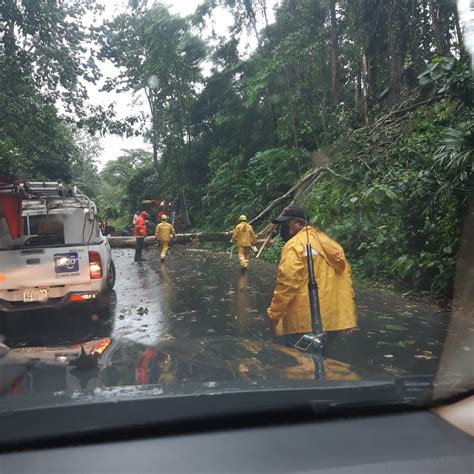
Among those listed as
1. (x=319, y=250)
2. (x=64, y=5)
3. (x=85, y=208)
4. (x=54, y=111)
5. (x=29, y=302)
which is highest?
(x=64, y=5)

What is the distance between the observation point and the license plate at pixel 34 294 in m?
7.75

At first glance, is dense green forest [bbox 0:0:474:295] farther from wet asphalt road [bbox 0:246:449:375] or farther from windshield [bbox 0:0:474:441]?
wet asphalt road [bbox 0:246:449:375]

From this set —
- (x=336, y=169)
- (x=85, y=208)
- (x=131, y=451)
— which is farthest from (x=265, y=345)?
(x=336, y=169)

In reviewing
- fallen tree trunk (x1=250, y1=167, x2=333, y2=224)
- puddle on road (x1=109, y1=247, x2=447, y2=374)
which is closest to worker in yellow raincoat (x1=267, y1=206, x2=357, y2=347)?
→ puddle on road (x1=109, y1=247, x2=447, y2=374)

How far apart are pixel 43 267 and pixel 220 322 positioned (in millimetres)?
2791

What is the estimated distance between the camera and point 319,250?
4.73 meters

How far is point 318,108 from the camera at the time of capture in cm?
1931

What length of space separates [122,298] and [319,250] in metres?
7.09

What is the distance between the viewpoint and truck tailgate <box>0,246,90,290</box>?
7.66 metres

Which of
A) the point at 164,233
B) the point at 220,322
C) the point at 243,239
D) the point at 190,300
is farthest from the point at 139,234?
the point at 220,322

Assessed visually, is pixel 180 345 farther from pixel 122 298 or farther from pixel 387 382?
pixel 122 298

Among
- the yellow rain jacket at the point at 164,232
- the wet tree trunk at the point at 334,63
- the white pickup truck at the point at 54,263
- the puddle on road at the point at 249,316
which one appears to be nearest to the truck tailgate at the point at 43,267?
the white pickup truck at the point at 54,263

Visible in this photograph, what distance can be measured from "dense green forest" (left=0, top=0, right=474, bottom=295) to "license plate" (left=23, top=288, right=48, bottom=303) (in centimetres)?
450

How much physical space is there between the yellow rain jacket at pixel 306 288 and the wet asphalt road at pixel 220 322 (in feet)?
3.30
